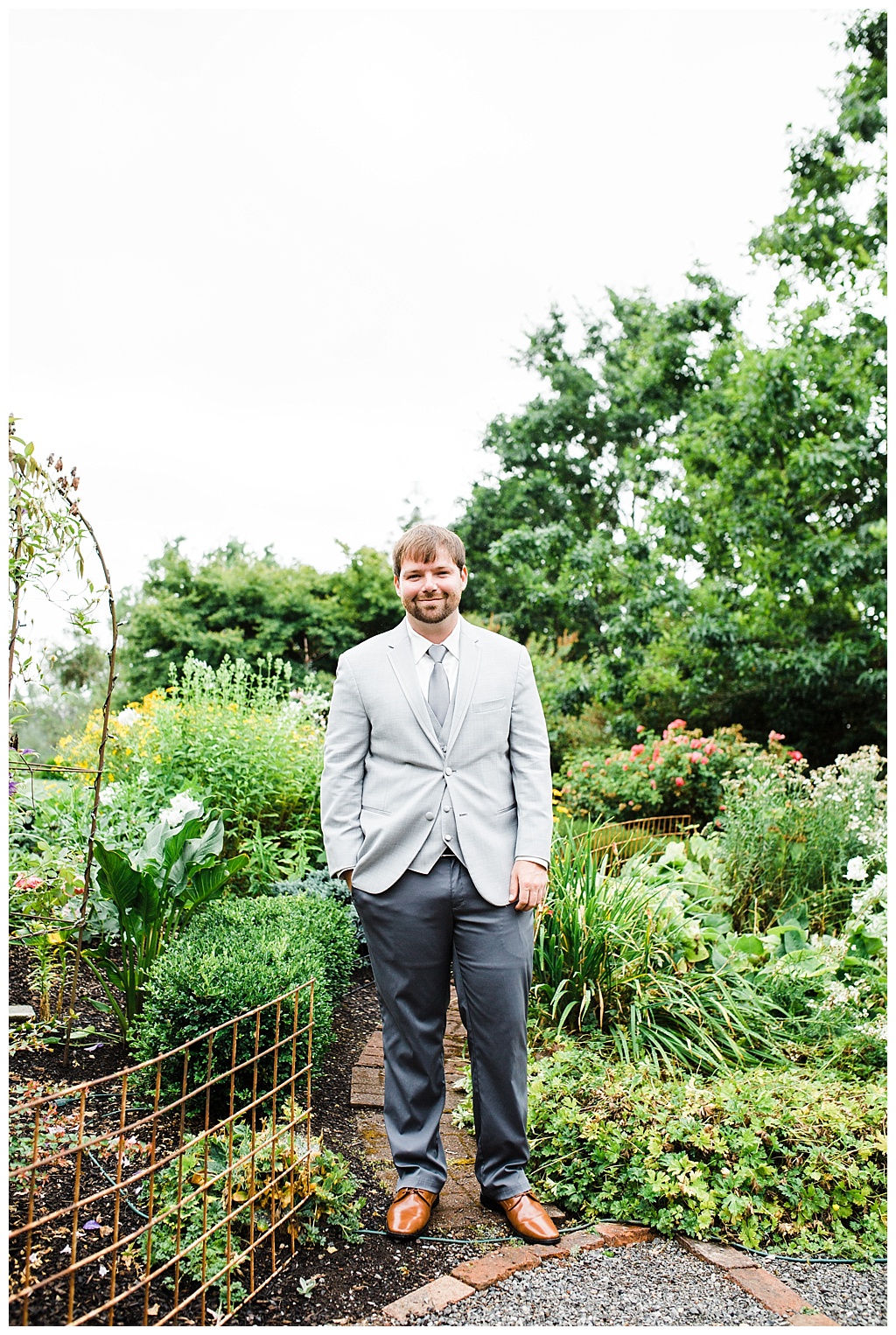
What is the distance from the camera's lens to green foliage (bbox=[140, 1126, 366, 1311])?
75.1 inches

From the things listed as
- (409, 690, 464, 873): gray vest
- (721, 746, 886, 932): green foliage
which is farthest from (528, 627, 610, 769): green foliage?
(409, 690, 464, 873): gray vest

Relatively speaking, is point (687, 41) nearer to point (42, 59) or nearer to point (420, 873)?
point (42, 59)

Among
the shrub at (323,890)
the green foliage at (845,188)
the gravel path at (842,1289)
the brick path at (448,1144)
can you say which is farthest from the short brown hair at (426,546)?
the green foliage at (845,188)

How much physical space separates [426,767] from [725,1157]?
1381 millimetres

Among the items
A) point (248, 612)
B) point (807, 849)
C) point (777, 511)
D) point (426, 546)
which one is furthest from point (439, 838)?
point (248, 612)

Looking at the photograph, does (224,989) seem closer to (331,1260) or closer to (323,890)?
(331,1260)

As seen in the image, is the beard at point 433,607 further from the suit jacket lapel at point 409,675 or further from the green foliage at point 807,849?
the green foliage at point 807,849

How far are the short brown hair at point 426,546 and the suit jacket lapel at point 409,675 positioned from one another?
0.19 meters

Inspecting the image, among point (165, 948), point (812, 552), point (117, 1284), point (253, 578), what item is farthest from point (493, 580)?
point (117, 1284)

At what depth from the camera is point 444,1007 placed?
231 centimetres

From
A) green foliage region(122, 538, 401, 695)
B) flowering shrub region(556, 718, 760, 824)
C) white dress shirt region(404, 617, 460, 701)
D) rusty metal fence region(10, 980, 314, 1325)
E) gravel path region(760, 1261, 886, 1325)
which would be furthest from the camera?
green foliage region(122, 538, 401, 695)

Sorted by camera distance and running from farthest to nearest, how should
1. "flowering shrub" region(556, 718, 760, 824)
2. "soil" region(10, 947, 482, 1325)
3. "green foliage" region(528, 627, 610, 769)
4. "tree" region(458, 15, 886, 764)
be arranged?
1. "green foliage" region(528, 627, 610, 769)
2. "tree" region(458, 15, 886, 764)
3. "flowering shrub" region(556, 718, 760, 824)
4. "soil" region(10, 947, 482, 1325)

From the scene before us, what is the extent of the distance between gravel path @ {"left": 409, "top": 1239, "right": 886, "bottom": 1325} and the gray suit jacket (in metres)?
0.86

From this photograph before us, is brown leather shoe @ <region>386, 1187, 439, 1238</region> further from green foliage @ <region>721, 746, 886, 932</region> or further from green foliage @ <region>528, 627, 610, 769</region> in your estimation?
green foliage @ <region>528, 627, 610, 769</region>
